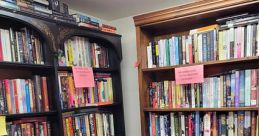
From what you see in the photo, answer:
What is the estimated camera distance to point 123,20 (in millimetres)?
2166

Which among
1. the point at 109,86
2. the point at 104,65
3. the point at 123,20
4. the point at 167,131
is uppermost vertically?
the point at 123,20

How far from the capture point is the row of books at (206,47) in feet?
4.50

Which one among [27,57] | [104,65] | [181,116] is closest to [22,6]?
[27,57]

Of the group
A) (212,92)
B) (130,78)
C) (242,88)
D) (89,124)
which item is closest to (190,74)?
(212,92)

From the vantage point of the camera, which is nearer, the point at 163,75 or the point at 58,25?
the point at 58,25

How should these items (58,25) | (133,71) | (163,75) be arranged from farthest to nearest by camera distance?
(133,71) → (163,75) → (58,25)

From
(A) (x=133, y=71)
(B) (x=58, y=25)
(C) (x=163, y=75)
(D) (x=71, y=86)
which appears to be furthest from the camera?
(A) (x=133, y=71)

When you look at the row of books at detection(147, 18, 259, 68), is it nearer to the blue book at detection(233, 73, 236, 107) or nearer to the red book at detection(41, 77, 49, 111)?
the blue book at detection(233, 73, 236, 107)

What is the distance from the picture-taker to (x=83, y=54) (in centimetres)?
173

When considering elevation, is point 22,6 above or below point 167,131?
above

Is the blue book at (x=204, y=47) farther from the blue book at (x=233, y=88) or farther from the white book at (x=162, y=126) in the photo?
the white book at (x=162, y=126)

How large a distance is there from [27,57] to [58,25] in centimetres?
29

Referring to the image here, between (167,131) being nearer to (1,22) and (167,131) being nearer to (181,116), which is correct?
(181,116)

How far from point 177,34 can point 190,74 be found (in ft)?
1.45
